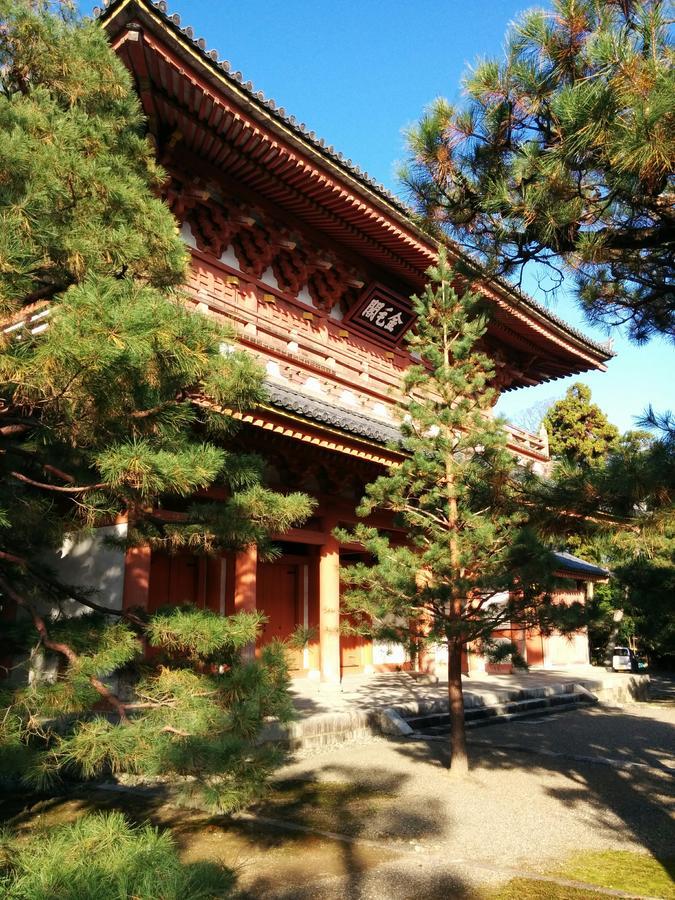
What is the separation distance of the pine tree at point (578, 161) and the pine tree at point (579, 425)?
2188 centimetres

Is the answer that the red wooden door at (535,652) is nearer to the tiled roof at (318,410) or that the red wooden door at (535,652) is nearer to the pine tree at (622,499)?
the tiled roof at (318,410)

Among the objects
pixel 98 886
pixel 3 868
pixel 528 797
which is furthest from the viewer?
pixel 528 797

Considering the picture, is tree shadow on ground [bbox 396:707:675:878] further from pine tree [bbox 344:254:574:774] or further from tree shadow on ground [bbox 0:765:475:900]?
tree shadow on ground [bbox 0:765:475:900]

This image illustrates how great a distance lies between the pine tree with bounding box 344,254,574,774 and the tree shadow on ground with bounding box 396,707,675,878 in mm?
→ 1031

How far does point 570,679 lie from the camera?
13.5 metres

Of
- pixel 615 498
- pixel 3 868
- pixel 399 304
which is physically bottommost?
pixel 3 868

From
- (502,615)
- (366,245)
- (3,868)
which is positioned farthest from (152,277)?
(366,245)

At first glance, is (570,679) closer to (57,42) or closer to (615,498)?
(615,498)

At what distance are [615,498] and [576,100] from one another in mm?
1972

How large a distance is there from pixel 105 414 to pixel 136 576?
495 centimetres

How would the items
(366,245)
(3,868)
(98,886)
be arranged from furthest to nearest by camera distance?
(366,245)
(3,868)
(98,886)

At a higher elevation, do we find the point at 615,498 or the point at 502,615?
the point at 615,498

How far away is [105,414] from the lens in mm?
2883

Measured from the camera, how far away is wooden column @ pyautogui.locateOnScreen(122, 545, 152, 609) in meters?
7.29
